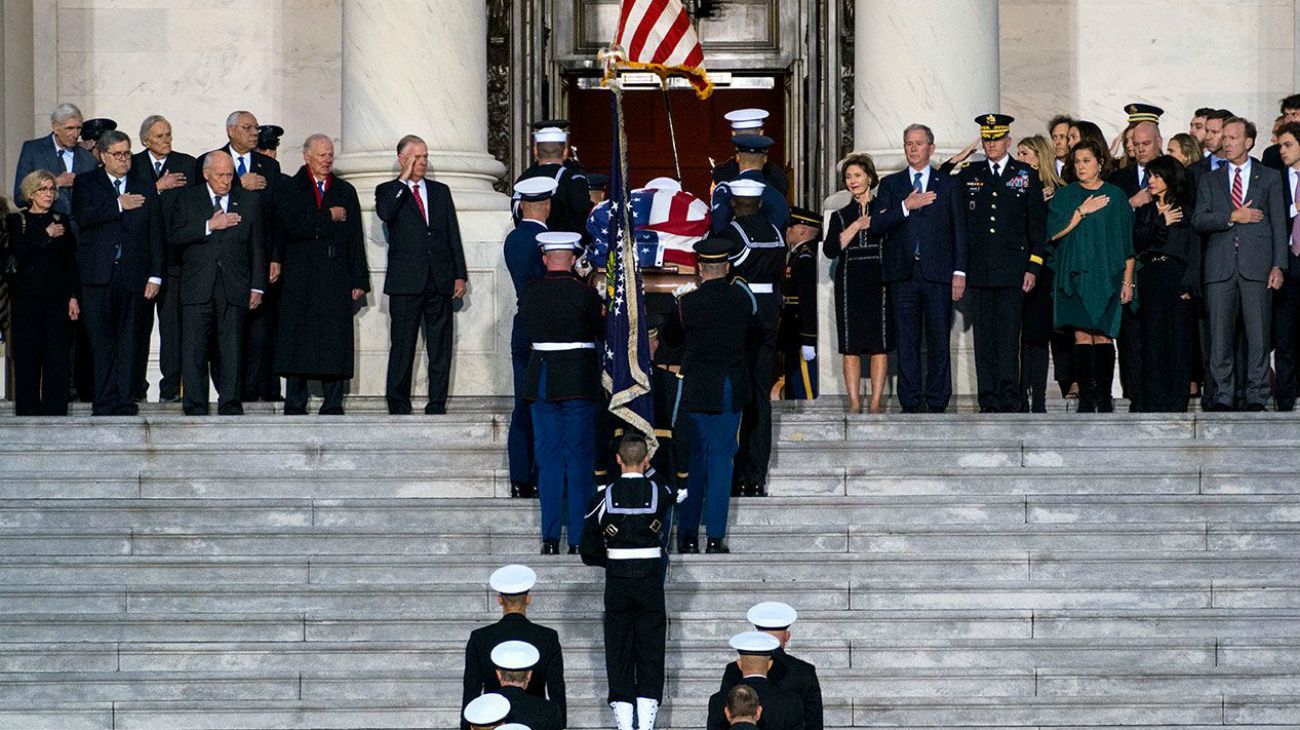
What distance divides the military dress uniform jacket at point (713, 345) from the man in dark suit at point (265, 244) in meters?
3.98

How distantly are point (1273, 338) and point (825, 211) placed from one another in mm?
5252

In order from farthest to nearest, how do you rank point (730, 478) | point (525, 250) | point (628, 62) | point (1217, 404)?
point (628, 62)
point (1217, 404)
point (525, 250)
point (730, 478)

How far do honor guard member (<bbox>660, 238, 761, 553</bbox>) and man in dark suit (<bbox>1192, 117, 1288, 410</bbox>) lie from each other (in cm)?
384

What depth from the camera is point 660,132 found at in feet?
89.0

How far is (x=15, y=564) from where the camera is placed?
1513 centimetres

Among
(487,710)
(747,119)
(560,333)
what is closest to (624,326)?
(560,333)

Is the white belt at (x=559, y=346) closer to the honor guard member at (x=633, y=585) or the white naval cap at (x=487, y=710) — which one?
the honor guard member at (x=633, y=585)

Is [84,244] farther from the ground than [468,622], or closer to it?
farther from the ground

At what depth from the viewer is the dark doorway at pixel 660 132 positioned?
1030 inches

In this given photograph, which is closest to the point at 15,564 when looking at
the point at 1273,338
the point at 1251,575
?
the point at 1251,575

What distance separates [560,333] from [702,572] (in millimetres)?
1710

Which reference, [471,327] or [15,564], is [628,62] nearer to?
[471,327]

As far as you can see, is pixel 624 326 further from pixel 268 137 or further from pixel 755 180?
pixel 268 137

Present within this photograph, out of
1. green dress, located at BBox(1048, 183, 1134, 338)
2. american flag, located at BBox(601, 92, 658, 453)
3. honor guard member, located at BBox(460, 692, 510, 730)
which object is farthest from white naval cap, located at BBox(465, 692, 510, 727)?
green dress, located at BBox(1048, 183, 1134, 338)
